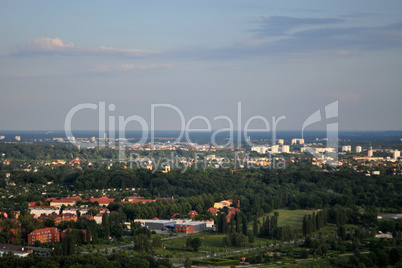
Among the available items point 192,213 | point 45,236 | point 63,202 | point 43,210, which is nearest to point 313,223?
point 192,213

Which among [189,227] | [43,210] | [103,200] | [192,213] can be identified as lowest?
[189,227]

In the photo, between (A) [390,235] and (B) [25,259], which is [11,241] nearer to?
(B) [25,259]

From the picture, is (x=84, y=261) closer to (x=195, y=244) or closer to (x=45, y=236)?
(x=195, y=244)

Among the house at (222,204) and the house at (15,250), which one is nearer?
the house at (15,250)

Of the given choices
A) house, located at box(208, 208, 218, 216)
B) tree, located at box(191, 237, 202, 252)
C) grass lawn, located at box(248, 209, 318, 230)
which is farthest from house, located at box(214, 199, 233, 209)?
tree, located at box(191, 237, 202, 252)

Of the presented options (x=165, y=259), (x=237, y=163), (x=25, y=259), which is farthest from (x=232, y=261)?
(x=237, y=163)

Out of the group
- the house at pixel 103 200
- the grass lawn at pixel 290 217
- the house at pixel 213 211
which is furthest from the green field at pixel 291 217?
the house at pixel 103 200

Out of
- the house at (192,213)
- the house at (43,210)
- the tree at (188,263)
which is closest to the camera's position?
the tree at (188,263)

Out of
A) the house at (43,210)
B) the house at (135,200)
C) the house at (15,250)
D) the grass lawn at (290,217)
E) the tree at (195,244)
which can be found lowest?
the grass lawn at (290,217)

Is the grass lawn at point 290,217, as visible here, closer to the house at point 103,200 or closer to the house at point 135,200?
the house at point 135,200
